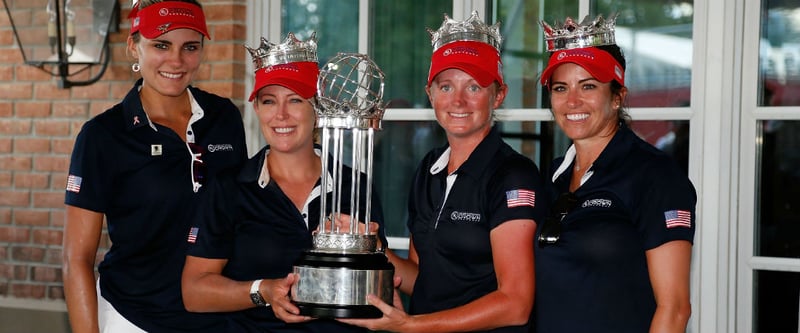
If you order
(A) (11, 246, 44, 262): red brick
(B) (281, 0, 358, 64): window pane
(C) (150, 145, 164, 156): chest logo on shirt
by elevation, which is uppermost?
→ (B) (281, 0, 358, 64): window pane

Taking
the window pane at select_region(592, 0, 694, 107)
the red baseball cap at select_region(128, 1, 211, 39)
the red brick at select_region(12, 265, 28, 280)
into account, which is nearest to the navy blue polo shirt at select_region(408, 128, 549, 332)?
the red baseball cap at select_region(128, 1, 211, 39)

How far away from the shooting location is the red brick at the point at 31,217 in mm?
4422

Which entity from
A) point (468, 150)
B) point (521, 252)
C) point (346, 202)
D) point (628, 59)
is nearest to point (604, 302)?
point (521, 252)

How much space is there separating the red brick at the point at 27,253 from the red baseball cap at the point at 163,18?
5.96 feet

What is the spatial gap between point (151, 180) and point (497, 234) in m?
1.07

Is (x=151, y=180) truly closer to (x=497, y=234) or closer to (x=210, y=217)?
(x=210, y=217)

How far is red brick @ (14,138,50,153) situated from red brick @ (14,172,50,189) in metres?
0.10

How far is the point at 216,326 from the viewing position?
2943 mm

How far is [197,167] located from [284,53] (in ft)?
1.55

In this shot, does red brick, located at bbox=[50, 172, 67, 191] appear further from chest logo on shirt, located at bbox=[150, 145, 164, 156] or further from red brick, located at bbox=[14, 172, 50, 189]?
chest logo on shirt, located at bbox=[150, 145, 164, 156]

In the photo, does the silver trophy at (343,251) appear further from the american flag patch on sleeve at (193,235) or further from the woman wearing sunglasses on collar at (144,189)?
the woman wearing sunglasses on collar at (144,189)

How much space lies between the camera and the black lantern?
4.25 metres

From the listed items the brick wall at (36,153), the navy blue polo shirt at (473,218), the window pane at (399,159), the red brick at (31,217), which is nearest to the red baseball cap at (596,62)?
the navy blue polo shirt at (473,218)

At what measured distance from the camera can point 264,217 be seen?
8.79 feet
